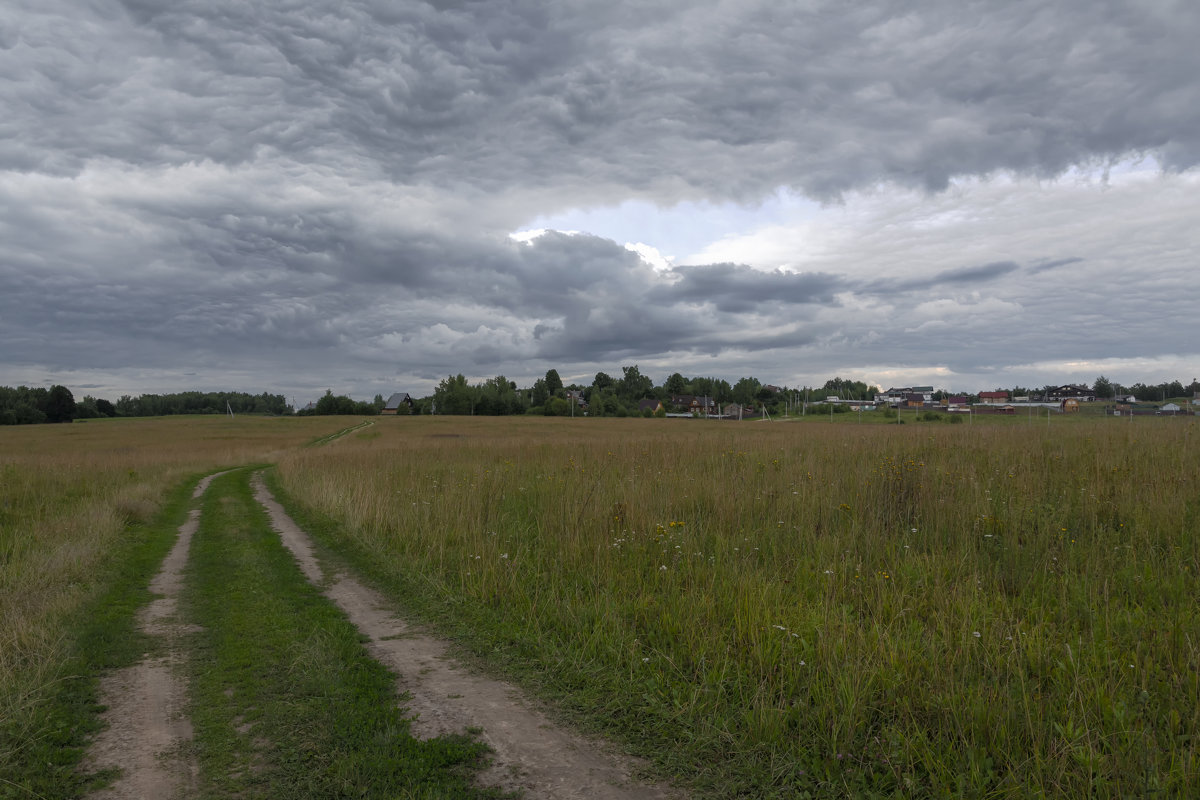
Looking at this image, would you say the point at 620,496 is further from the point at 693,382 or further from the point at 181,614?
the point at 693,382

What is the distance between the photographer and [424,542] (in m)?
10.1

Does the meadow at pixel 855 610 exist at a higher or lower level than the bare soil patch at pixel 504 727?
higher

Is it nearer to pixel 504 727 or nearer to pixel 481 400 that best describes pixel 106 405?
pixel 481 400

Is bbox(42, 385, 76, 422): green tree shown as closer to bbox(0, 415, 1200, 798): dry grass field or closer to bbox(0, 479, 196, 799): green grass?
bbox(0, 415, 1200, 798): dry grass field

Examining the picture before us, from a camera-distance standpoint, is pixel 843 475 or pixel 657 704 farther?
pixel 843 475

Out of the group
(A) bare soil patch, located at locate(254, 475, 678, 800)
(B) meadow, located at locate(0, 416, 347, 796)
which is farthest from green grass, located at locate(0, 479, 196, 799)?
(A) bare soil patch, located at locate(254, 475, 678, 800)

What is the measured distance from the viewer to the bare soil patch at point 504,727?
369cm

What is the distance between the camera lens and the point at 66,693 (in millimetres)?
4918

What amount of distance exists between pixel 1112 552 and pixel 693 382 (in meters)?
168

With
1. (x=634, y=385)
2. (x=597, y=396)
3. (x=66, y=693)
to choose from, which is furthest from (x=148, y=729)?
(x=634, y=385)

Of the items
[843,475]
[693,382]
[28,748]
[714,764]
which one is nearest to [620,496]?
[843,475]

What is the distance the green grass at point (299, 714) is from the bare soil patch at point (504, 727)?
0.57 feet

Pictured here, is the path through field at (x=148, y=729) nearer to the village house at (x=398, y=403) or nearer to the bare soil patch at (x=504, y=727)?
the bare soil patch at (x=504, y=727)

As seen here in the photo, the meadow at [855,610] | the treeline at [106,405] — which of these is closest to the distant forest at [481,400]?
the treeline at [106,405]
